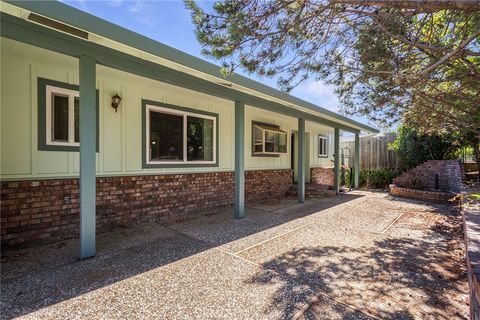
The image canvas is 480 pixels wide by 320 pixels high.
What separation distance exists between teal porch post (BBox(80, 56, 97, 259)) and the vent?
326 mm

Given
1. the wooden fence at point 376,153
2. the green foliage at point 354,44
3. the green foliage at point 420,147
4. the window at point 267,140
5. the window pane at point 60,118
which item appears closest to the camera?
the green foliage at point 354,44

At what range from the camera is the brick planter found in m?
8.17

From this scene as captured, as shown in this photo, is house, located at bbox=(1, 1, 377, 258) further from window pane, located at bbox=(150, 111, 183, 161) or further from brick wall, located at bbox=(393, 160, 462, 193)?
brick wall, located at bbox=(393, 160, 462, 193)

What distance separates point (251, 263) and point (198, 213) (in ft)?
11.1

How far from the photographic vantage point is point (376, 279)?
3197 mm

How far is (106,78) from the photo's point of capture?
496cm

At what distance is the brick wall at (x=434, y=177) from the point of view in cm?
877

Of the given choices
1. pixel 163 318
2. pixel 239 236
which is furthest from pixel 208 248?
pixel 163 318

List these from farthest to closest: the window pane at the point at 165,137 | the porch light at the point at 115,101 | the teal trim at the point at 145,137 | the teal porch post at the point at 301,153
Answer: the teal porch post at the point at 301,153 → the window pane at the point at 165,137 → the teal trim at the point at 145,137 → the porch light at the point at 115,101

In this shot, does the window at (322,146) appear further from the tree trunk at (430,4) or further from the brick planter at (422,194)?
the tree trunk at (430,4)

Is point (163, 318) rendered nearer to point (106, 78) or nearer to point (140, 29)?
point (140, 29)

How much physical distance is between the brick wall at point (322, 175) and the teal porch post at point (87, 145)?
980 cm

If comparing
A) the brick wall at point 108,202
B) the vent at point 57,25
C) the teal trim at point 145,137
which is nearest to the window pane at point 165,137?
the teal trim at point 145,137

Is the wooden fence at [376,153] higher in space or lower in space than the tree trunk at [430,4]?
Result: lower
